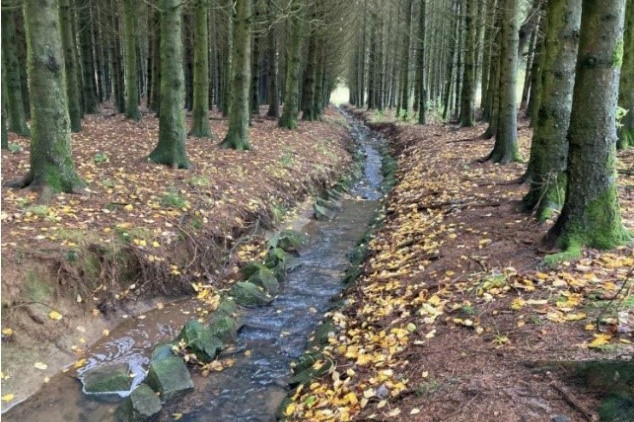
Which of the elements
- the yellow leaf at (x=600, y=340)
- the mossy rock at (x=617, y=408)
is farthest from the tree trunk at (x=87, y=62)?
the mossy rock at (x=617, y=408)

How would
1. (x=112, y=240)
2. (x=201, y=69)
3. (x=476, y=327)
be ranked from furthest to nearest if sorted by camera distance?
1. (x=201, y=69)
2. (x=112, y=240)
3. (x=476, y=327)

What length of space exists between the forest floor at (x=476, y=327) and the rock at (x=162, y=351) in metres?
1.88

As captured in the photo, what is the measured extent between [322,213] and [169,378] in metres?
A: 7.51

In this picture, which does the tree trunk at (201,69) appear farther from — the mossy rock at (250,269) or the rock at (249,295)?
the rock at (249,295)

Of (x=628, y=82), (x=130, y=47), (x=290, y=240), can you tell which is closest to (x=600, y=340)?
(x=290, y=240)

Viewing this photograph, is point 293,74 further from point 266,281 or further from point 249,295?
point 249,295

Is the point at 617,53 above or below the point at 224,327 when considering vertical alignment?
above

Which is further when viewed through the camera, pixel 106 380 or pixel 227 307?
pixel 227 307

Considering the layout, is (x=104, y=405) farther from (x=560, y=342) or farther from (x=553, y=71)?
(x=553, y=71)

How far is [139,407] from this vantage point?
17.5 feet

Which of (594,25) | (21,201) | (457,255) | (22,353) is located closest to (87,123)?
(21,201)

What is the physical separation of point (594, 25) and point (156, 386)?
6.28 metres

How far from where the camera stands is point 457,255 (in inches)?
275

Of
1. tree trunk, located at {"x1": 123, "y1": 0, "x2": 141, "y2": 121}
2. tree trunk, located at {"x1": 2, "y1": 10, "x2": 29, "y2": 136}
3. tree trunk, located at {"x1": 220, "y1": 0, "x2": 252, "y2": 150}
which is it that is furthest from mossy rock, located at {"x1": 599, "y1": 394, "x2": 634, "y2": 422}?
tree trunk, located at {"x1": 123, "y1": 0, "x2": 141, "y2": 121}
